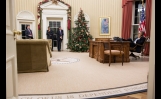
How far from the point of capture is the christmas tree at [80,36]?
838cm

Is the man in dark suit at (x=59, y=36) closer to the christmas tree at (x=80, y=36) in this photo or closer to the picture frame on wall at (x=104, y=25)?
the christmas tree at (x=80, y=36)

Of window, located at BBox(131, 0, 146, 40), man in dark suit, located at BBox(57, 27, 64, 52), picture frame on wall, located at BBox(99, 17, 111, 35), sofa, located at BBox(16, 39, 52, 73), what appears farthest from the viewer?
picture frame on wall, located at BBox(99, 17, 111, 35)

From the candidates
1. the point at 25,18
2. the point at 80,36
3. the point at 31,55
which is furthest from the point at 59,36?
the point at 31,55

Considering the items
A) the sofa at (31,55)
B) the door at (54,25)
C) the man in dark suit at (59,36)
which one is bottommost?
the sofa at (31,55)

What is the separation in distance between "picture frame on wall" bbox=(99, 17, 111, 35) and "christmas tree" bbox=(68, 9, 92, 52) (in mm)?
1186

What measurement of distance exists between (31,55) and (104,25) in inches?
268

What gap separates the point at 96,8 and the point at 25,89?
794 cm

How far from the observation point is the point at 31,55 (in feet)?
11.1

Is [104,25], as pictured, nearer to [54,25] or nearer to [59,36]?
[59,36]

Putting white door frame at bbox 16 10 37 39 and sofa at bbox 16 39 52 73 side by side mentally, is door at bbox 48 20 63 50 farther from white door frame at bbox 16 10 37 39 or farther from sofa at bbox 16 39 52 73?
sofa at bbox 16 39 52 73

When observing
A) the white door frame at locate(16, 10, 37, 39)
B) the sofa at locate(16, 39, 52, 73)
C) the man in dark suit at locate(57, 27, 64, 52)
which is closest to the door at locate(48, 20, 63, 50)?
the man in dark suit at locate(57, 27, 64, 52)

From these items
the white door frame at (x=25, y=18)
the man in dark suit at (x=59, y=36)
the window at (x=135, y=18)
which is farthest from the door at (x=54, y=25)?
the window at (x=135, y=18)

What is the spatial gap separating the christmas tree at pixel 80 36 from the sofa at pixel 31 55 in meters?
4.90

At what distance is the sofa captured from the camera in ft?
10.9
